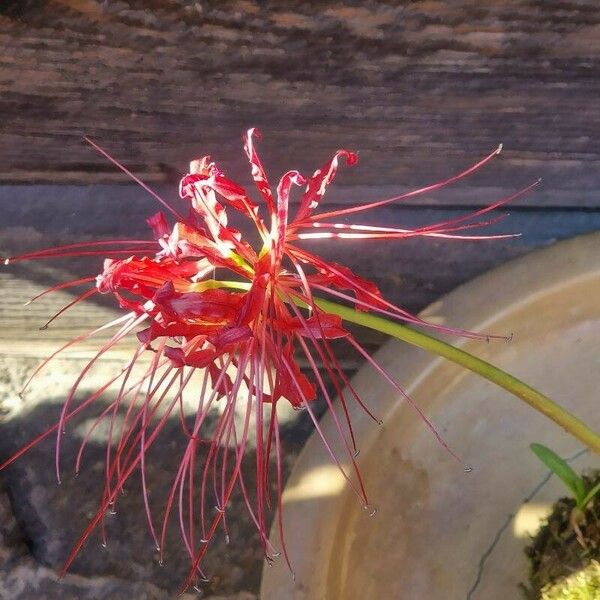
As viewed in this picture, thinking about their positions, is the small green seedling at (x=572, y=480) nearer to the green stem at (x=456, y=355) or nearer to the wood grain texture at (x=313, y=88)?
the green stem at (x=456, y=355)

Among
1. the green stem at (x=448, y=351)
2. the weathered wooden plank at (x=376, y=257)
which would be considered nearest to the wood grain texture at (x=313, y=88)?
the weathered wooden plank at (x=376, y=257)

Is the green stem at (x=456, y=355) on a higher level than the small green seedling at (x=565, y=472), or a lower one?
higher

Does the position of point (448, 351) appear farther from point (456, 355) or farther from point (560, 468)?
point (560, 468)

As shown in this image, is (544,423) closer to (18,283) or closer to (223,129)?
(223,129)

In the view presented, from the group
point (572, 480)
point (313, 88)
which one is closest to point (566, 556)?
point (572, 480)

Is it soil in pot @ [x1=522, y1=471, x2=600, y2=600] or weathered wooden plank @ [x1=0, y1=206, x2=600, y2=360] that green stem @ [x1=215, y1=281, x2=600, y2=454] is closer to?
soil in pot @ [x1=522, y1=471, x2=600, y2=600]

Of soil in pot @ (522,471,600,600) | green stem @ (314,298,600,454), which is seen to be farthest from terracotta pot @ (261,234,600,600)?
green stem @ (314,298,600,454)
